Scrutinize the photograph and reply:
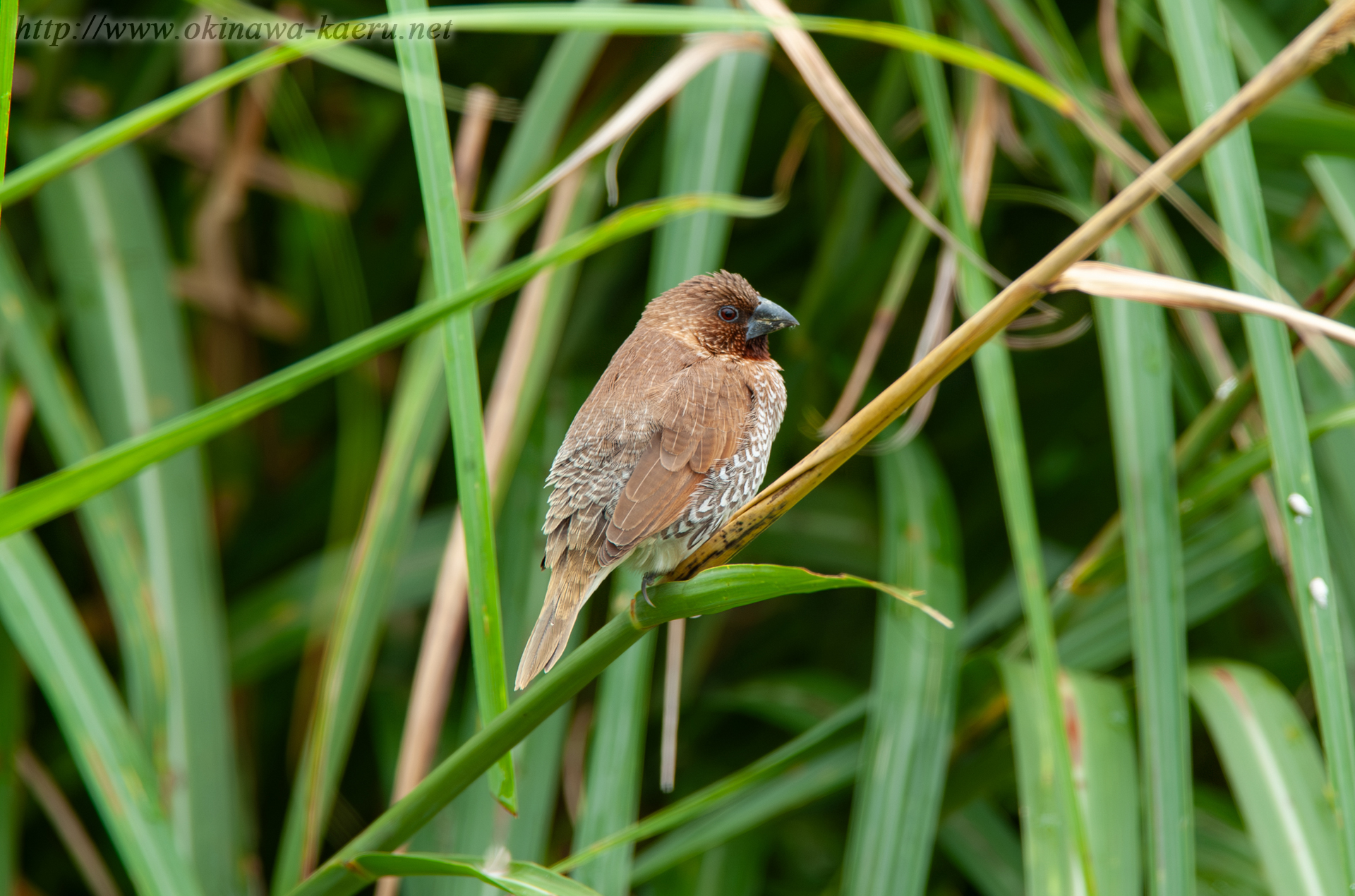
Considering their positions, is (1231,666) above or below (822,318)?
below

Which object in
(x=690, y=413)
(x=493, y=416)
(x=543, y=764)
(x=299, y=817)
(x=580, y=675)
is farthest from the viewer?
(x=543, y=764)

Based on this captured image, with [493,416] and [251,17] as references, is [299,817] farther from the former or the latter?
[251,17]

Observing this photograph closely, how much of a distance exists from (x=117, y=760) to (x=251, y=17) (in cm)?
123

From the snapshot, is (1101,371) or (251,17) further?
(1101,371)

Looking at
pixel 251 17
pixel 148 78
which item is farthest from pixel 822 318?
pixel 148 78

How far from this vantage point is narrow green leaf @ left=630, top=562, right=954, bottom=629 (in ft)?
2.69

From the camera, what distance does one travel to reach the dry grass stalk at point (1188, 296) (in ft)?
2.80

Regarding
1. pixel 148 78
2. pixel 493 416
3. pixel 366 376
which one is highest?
pixel 148 78

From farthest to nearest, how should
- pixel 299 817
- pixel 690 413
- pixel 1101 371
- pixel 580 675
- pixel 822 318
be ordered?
pixel 1101 371 → pixel 822 318 → pixel 299 817 → pixel 690 413 → pixel 580 675

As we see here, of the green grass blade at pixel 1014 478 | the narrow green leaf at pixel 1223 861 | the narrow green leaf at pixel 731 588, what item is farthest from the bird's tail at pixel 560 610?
the narrow green leaf at pixel 1223 861

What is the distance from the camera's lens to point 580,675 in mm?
923

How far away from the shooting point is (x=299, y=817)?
1688mm

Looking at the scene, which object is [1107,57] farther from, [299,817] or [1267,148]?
[299,817]

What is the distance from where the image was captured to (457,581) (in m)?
1.72
